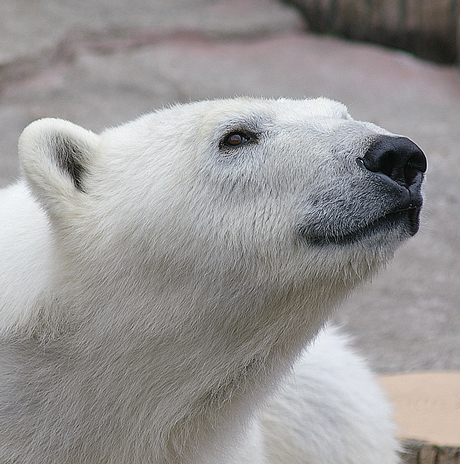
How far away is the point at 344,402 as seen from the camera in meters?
2.96

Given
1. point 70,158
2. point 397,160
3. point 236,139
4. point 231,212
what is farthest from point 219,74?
point 397,160

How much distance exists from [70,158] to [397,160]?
95 centimetres

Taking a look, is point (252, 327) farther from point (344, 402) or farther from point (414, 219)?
point (344, 402)

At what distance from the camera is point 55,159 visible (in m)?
2.19

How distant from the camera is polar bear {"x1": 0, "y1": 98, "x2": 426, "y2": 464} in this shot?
1979mm

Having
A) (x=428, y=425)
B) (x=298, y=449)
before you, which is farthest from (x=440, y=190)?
(x=298, y=449)

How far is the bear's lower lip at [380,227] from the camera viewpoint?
6.41ft

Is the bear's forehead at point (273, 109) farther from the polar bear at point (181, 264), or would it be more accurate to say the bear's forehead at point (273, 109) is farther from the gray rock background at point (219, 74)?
the gray rock background at point (219, 74)

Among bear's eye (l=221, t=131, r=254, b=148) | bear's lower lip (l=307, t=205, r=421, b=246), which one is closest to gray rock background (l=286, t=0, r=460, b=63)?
bear's eye (l=221, t=131, r=254, b=148)

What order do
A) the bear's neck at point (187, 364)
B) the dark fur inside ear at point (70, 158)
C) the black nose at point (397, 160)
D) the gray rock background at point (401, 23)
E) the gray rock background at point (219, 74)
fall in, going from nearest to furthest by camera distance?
the black nose at point (397, 160), the bear's neck at point (187, 364), the dark fur inside ear at point (70, 158), the gray rock background at point (219, 74), the gray rock background at point (401, 23)

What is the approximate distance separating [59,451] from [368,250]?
104 centimetres

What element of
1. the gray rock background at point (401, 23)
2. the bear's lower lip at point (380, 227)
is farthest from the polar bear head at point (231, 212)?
the gray rock background at point (401, 23)

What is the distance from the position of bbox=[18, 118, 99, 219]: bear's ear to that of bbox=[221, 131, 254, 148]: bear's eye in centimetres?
42

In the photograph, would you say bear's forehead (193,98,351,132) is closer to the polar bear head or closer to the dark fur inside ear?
the polar bear head
